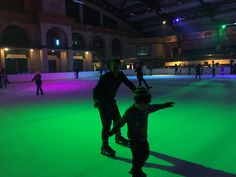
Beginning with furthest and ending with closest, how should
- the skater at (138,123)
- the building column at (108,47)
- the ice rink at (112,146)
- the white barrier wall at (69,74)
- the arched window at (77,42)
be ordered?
the building column at (108,47) < the arched window at (77,42) < the white barrier wall at (69,74) < the ice rink at (112,146) < the skater at (138,123)

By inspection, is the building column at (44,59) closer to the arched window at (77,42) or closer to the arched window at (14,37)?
the arched window at (14,37)

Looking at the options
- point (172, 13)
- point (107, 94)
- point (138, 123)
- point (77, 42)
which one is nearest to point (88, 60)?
point (77, 42)

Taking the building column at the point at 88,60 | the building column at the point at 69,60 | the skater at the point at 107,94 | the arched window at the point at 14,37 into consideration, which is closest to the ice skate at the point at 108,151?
the skater at the point at 107,94

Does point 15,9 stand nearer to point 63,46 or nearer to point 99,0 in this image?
point 63,46

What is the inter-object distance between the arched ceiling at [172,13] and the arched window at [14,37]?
14434 millimetres

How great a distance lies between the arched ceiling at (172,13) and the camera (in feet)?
116

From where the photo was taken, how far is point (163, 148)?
150 inches

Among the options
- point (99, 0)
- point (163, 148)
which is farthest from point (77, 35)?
point (163, 148)

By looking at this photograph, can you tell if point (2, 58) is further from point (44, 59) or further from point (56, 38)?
point (56, 38)

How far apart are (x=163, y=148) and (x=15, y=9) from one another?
32.7 metres

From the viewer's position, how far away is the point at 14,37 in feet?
102

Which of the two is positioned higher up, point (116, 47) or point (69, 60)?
point (116, 47)

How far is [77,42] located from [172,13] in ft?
51.2

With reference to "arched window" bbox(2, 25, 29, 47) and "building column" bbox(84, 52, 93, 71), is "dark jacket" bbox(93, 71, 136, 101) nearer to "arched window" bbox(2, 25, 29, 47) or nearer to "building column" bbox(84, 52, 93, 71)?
"arched window" bbox(2, 25, 29, 47)
